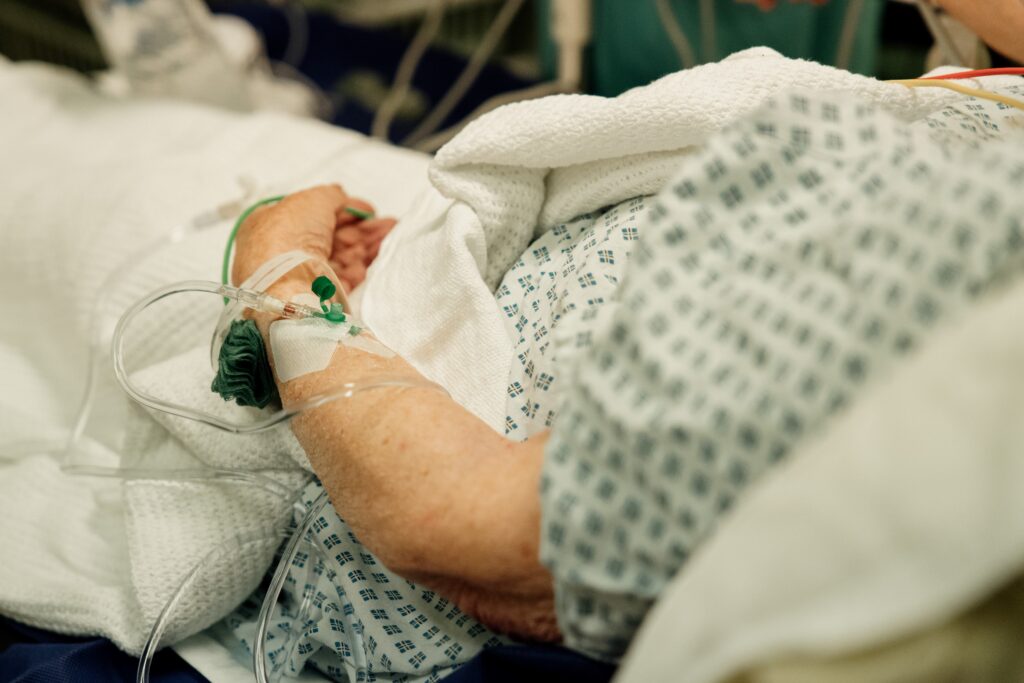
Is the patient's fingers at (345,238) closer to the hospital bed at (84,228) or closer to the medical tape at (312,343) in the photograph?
the hospital bed at (84,228)

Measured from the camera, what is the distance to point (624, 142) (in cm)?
80

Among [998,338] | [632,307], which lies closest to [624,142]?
[632,307]

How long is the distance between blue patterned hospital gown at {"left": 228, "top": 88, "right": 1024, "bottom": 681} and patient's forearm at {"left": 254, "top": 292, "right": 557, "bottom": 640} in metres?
0.05

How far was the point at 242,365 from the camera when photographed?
31.6 inches

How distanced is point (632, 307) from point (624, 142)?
322 mm

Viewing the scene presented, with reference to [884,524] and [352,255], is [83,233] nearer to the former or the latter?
[352,255]

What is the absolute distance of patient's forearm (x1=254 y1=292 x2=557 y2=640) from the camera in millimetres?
576

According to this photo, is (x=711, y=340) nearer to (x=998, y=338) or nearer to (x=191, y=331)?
(x=998, y=338)

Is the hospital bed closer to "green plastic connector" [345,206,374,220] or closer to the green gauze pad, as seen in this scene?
"green plastic connector" [345,206,374,220]

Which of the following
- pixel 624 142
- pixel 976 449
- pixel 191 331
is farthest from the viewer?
pixel 191 331

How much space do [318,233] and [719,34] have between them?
105 centimetres

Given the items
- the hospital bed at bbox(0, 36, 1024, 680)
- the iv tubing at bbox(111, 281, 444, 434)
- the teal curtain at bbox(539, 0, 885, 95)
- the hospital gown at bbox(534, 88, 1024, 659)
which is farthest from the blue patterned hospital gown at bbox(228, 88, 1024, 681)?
the teal curtain at bbox(539, 0, 885, 95)

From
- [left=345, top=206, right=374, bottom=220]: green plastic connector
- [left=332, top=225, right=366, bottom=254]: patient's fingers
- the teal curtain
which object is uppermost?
the teal curtain

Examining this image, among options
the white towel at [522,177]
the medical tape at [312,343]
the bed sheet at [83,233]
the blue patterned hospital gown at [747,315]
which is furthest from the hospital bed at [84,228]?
the blue patterned hospital gown at [747,315]
